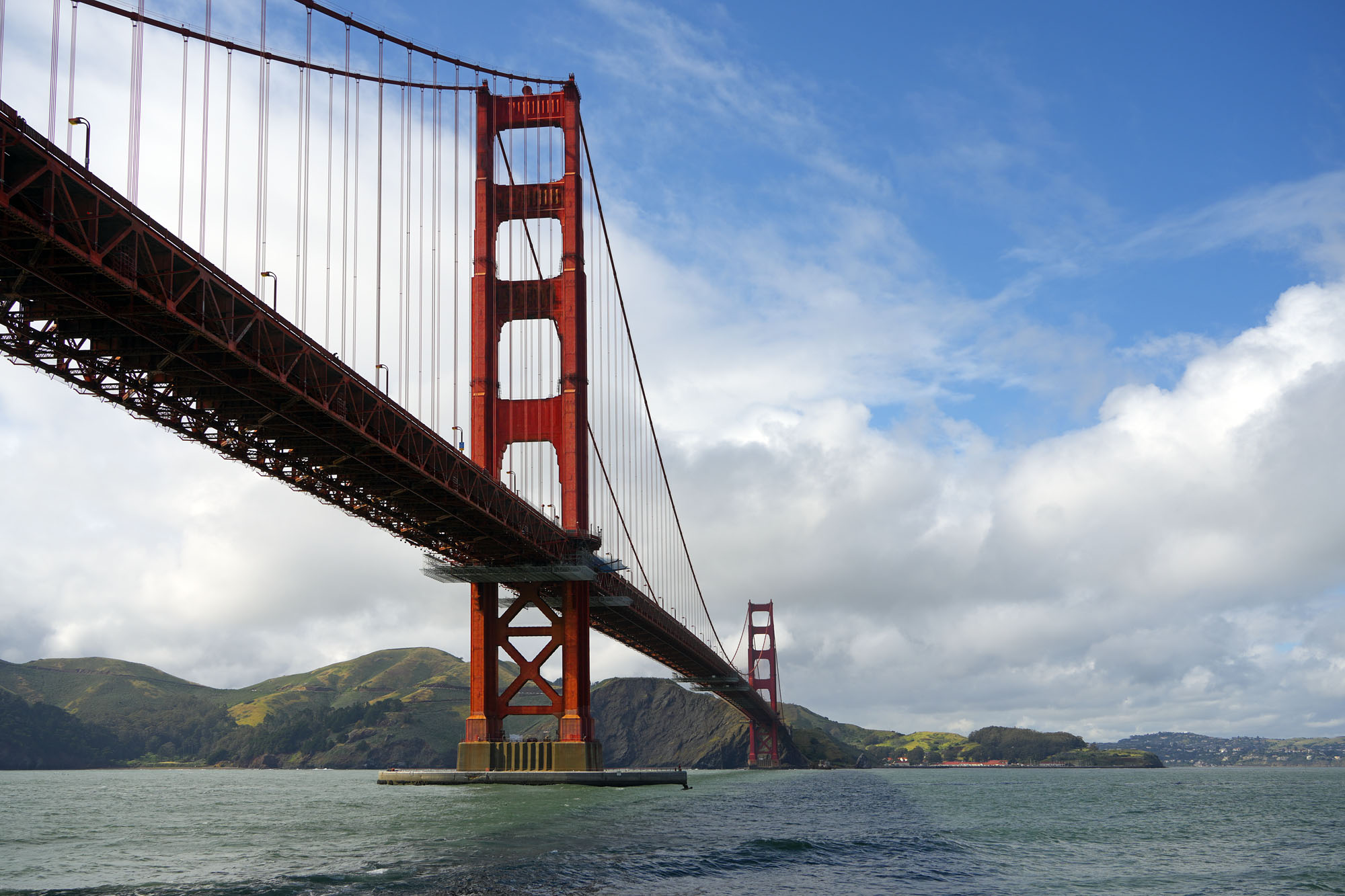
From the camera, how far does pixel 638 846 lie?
25.8m

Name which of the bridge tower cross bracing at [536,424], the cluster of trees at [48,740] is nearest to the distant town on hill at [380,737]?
the cluster of trees at [48,740]

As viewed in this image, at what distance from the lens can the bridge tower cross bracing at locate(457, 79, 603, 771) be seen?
50.7m

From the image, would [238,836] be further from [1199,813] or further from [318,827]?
[1199,813]

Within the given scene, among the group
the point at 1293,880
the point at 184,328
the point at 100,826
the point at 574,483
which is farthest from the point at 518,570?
the point at 1293,880

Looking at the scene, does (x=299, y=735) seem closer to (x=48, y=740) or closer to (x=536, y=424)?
(x=48, y=740)

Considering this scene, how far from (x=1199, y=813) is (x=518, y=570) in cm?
2834

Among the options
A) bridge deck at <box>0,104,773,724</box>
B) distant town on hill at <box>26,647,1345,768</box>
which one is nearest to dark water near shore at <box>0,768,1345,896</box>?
bridge deck at <box>0,104,773,724</box>

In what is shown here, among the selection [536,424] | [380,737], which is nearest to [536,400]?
[536,424]

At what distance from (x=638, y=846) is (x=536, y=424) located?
28.3 m

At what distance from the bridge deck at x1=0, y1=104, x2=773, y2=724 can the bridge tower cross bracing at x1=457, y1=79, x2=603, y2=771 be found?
7163 millimetres

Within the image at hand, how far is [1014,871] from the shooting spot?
2480 centimetres

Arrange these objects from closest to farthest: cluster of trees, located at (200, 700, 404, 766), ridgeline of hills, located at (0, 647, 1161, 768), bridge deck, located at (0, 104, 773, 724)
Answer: bridge deck, located at (0, 104, 773, 724) → ridgeline of hills, located at (0, 647, 1161, 768) → cluster of trees, located at (200, 700, 404, 766)

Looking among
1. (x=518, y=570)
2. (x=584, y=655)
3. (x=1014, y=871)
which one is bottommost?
(x=1014, y=871)

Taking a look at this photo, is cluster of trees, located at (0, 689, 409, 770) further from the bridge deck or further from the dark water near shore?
the bridge deck
